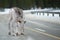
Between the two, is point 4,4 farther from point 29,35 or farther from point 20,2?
point 29,35

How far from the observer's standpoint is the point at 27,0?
7.43 meters

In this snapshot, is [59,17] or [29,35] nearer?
[29,35]

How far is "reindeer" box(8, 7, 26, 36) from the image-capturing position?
24.1 ft

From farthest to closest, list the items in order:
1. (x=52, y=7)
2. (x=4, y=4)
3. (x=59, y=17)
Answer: (x=59, y=17) < (x=52, y=7) < (x=4, y=4)

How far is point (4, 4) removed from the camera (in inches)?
275

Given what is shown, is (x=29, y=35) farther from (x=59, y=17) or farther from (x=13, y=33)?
(x=59, y=17)

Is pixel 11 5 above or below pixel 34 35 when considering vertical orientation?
above

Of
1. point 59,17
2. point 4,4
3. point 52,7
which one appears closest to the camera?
point 4,4

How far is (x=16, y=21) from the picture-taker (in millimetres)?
7457

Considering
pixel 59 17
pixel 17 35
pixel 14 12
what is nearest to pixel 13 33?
pixel 17 35

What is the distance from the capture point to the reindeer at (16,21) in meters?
7.34

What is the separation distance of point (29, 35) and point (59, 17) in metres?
2.31

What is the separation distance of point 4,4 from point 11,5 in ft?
0.74

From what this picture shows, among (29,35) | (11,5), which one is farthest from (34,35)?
(11,5)
